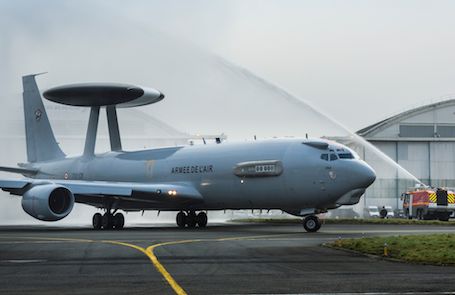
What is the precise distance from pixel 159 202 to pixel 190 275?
91.3 ft

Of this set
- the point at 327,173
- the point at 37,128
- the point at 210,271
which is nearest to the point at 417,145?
the point at 37,128

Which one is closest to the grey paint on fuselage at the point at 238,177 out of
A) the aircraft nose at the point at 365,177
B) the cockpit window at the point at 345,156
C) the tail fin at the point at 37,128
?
the aircraft nose at the point at 365,177

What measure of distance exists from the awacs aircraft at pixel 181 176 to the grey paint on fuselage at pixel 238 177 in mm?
52

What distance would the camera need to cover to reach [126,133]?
79125 millimetres

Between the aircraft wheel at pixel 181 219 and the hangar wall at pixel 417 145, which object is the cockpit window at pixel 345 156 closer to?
the aircraft wheel at pixel 181 219

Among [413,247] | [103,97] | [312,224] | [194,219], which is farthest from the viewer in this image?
[103,97]

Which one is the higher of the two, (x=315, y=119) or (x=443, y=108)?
(x=443, y=108)

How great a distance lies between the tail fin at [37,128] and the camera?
2127 inches

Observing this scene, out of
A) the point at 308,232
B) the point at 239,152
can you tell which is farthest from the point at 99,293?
the point at 239,152

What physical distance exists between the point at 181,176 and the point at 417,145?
43.3 meters

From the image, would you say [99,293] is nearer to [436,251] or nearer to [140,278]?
[140,278]

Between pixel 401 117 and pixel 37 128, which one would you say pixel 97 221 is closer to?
pixel 37 128

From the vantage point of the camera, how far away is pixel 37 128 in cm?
5434

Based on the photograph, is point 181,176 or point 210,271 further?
point 181,176
